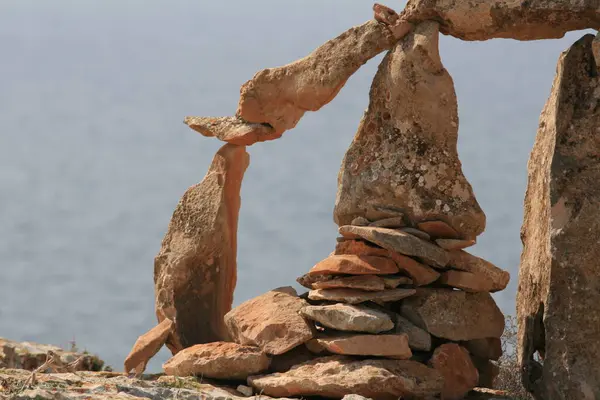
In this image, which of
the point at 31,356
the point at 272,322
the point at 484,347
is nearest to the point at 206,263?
the point at 272,322

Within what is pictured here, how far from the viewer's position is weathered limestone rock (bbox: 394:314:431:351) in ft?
35.6

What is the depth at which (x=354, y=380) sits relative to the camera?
10359 millimetres

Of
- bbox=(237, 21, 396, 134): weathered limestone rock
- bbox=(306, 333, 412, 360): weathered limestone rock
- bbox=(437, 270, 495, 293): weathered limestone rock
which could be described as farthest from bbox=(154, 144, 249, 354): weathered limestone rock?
bbox=(437, 270, 495, 293): weathered limestone rock

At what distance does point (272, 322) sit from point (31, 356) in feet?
11.3

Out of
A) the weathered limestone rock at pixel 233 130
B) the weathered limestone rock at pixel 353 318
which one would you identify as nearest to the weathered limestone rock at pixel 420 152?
the weathered limestone rock at pixel 353 318

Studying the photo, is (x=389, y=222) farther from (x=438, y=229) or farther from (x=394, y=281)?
(x=394, y=281)

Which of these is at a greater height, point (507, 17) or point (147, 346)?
point (507, 17)

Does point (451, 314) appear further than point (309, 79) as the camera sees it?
No

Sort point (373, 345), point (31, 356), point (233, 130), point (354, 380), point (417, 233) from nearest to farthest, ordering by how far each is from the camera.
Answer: point (354, 380) < point (373, 345) < point (417, 233) < point (233, 130) < point (31, 356)

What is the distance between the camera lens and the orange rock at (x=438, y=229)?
11.2m

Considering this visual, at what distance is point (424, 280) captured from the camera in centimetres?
1112

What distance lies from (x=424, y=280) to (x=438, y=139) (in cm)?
131

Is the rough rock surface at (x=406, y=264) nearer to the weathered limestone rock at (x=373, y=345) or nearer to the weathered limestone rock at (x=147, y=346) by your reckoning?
the weathered limestone rock at (x=373, y=345)

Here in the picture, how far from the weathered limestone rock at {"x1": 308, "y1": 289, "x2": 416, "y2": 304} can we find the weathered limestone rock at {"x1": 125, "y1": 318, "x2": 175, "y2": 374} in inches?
89.7
